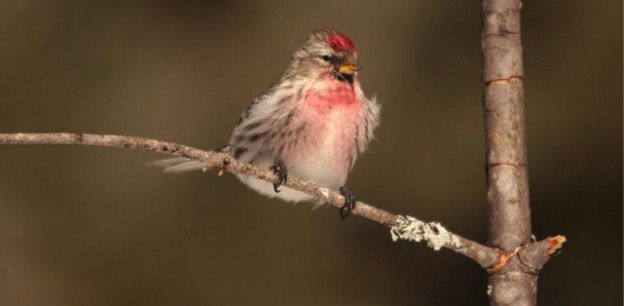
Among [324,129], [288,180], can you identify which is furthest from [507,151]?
[324,129]

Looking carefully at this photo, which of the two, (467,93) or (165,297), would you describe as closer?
(165,297)

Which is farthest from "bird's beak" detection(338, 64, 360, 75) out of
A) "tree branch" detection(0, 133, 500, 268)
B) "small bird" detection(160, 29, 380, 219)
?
"tree branch" detection(0, 133, 500, 268)

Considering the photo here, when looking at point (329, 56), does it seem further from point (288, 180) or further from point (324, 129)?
point (288, 180)

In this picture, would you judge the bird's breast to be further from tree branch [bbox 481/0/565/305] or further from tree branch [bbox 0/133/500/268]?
tree branch [bbox 481/0/565/305]

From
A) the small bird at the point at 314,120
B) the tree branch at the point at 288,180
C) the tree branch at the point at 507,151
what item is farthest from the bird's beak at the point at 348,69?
the tree branch at the point at 507,151

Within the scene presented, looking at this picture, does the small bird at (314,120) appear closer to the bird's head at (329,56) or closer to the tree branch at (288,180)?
the bird's head at (329,56)

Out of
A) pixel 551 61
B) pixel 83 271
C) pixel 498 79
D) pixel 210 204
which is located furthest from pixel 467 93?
pixel 498 79

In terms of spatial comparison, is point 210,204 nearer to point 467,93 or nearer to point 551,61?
point 467,93
